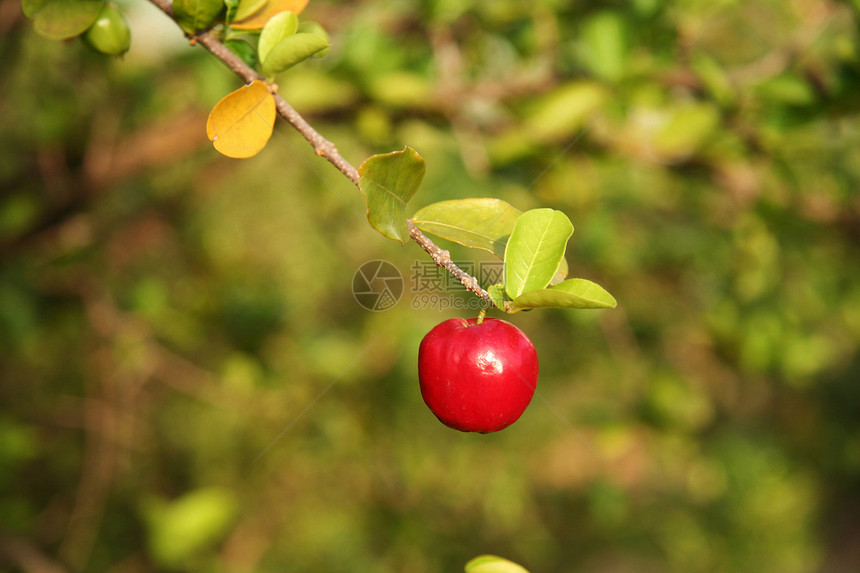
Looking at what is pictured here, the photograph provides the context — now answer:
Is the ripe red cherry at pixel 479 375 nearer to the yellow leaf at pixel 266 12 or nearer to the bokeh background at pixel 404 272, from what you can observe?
the bokeh background at pixel 404 272

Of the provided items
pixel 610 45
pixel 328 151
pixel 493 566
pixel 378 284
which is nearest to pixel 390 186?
pixel 328 151

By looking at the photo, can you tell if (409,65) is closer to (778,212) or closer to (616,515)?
(778,212)

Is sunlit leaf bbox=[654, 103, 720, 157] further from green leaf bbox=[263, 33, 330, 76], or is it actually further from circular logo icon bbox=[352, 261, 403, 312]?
green leaf bbox=[263, 33, 330, 76]

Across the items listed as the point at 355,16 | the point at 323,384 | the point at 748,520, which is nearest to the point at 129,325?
the point at 323,384

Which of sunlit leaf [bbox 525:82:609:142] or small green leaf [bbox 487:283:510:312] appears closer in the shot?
small green leaf [bbox 487:283:510:312]
